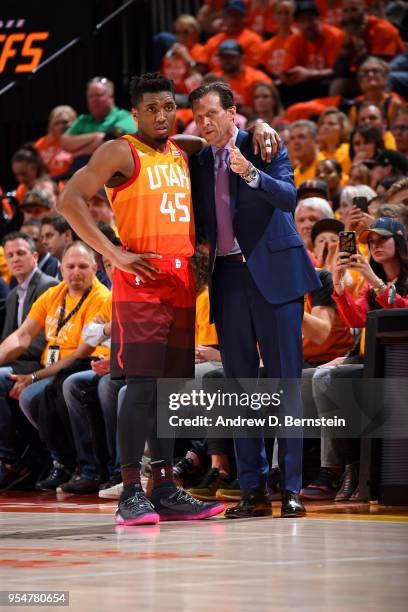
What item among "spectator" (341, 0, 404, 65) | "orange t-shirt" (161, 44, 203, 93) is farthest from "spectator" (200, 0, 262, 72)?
"spectator" (341, 0, 404, 65)

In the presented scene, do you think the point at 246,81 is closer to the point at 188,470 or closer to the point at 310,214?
the point at 310,214

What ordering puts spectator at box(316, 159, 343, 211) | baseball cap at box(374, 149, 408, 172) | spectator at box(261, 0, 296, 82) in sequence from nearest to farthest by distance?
1. baseball cap at box(374, 149, 408, 172)
2. spectator at box(316, 159, 343, 211)
3. spectator at box(261, 0, 296, 82)

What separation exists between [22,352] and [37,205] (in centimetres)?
241

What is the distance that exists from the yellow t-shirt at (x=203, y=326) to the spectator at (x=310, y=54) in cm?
510

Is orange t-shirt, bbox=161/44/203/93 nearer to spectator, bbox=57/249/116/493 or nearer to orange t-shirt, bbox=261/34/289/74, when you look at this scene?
orange t-shirt, bbox=261/34/289/74

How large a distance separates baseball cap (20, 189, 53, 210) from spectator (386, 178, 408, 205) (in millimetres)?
3577

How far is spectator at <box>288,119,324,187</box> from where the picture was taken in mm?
9445

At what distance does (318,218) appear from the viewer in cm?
739

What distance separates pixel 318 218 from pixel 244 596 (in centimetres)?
458

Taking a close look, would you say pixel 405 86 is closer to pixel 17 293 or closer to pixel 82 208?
pixel 17 293

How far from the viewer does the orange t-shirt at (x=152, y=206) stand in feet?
16.6

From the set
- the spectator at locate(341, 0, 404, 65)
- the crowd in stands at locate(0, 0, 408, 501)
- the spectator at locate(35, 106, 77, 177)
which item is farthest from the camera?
the spectator at locate(35, 106, 77, 177)

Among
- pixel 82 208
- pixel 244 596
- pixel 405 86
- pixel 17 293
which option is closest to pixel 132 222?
pixel 82 208

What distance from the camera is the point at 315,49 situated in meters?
12.0
